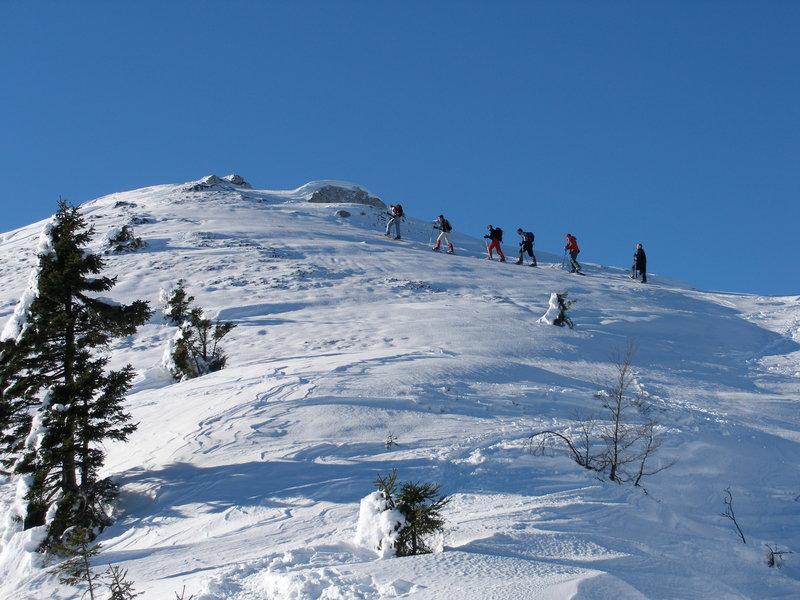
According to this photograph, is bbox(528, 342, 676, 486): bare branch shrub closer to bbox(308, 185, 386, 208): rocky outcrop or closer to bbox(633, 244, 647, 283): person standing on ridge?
bbox(633, 244, 647, 283): person standing on ridge

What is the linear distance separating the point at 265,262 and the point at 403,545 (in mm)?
22885

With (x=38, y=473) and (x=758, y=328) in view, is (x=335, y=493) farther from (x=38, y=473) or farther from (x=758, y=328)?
(x=758, y=328)

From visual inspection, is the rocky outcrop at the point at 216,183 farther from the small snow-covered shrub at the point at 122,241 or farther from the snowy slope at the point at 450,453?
the snowy slope at the point at 450,453

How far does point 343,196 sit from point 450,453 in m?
48.7

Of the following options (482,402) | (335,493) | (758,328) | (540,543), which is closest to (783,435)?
(482,402)

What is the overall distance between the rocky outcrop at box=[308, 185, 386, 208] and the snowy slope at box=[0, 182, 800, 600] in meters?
31.6

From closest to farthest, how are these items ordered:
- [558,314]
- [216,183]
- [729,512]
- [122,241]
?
[729,512] < [558,314] < [122,241] < [216,183]

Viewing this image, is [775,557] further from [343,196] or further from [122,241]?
[343,196]

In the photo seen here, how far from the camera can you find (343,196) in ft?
183

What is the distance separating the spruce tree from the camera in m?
8.34

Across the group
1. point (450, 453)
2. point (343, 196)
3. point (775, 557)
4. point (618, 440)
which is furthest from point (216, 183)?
point (775, 557)

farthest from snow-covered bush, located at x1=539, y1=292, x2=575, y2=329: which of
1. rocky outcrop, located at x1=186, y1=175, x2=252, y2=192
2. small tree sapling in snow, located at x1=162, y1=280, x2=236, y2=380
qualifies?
rocky outcrop, located at x1=186, y1=175, x2=252, y2=192

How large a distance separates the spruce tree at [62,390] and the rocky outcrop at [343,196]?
4377 cm

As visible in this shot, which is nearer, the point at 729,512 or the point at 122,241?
the point at 729,512
